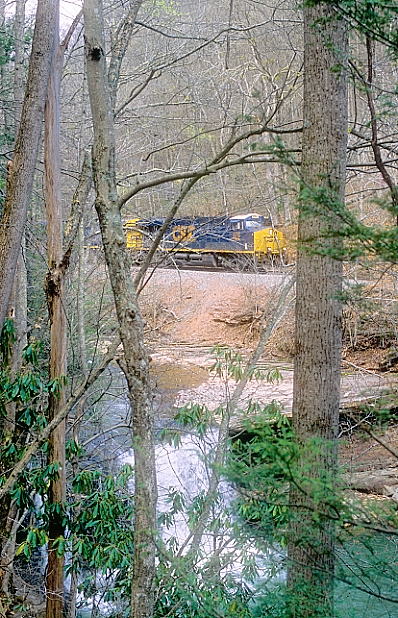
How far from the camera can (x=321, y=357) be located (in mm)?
3074

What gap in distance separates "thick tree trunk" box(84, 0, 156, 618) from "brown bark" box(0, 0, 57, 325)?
4.94ft

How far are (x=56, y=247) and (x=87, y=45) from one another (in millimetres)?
1817

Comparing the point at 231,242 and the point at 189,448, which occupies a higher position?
the point at 231,242

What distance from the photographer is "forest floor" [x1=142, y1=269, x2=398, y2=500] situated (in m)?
8.85

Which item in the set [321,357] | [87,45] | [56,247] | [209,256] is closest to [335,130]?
[321,357]

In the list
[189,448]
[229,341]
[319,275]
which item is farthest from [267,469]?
[229,341]

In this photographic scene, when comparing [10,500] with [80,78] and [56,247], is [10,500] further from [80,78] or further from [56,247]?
[80,78]

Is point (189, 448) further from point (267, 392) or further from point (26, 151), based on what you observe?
point (267, 392)

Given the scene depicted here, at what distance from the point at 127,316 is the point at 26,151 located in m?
2.17

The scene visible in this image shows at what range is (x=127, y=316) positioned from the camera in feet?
11.5

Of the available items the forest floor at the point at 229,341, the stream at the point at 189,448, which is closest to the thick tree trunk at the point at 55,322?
the stream at the point at 189,448

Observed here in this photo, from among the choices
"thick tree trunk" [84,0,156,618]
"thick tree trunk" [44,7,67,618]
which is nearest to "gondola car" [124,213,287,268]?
"thick tree trunk" [44,7,67,618]

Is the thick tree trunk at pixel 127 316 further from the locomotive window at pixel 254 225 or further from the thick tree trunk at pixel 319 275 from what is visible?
the locomotive window at pixel 254 225

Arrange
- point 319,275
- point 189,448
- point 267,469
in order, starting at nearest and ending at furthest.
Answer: point 267,469, point 319,275, point 189,448
